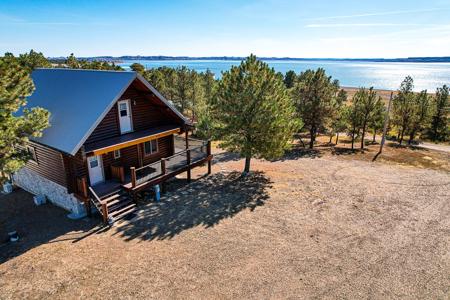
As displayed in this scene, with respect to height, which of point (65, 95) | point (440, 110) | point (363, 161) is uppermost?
point (65, 95)

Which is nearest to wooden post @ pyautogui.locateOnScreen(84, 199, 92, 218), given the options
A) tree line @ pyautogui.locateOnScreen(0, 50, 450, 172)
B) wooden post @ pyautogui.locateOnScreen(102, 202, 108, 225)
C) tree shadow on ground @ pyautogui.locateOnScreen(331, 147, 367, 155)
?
wooden post @ pyautogui.locateOnScreen(102, 202, 108, 225)

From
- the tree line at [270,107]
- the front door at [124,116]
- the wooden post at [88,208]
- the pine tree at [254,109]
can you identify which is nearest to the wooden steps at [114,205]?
the wooden post at [88,208]

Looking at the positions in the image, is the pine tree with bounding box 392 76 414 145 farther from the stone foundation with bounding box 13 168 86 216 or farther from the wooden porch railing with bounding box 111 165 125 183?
the stone foundation with bounding box 13 168 86 216

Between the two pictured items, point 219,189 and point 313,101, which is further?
point 313,101

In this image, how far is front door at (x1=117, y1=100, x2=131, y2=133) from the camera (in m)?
16.9

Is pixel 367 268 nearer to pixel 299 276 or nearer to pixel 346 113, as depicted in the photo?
pixel 299 276

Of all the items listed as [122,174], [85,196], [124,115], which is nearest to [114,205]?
[85,196]

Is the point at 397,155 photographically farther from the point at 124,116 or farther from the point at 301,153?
the point at 124,116

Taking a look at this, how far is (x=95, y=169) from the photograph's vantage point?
16125mm

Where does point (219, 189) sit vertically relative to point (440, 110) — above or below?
below

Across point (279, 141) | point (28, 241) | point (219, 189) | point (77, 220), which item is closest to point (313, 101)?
point (279, 141)

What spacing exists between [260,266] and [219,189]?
805cm

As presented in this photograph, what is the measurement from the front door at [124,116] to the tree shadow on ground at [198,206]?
4778mm

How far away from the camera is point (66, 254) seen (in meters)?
12.1
